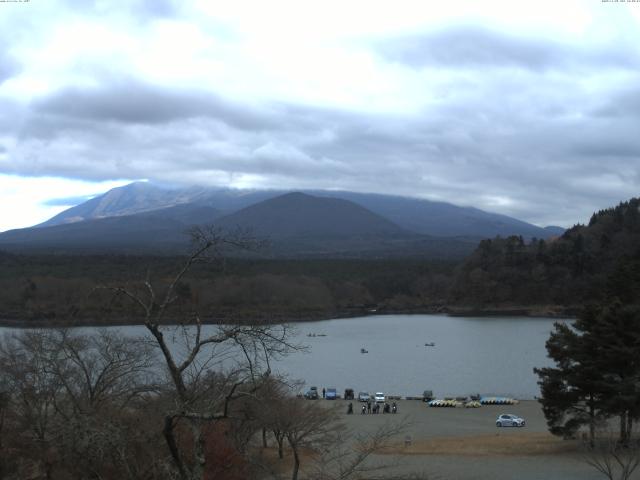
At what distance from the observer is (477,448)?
19.5 meters

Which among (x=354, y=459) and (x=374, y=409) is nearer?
(x=354, y=459)

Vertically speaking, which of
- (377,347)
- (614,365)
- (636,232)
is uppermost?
(636,232)

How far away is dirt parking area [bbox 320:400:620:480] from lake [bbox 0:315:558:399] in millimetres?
4899

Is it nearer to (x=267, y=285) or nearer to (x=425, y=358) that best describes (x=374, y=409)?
(x=425, y=358)

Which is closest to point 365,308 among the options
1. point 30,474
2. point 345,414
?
point 345,414

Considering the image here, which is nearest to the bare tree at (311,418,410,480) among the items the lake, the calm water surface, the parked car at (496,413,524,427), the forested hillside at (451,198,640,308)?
the parked car at (496,413,524,427)

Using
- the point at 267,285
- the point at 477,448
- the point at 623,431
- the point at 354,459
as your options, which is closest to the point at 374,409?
the point at 477,448

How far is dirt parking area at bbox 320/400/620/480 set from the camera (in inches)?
609

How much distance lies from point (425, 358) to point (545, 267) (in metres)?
47.6

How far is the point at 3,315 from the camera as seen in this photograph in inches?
2344

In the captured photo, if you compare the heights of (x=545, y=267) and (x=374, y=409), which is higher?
(x=545, y=267)

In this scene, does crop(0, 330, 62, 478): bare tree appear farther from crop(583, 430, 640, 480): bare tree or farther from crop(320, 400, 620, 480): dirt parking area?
crop(583, 430, 640, 480): bare tree

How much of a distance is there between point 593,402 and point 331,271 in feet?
282

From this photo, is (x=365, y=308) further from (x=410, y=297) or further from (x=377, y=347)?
(x=377, y=347)
